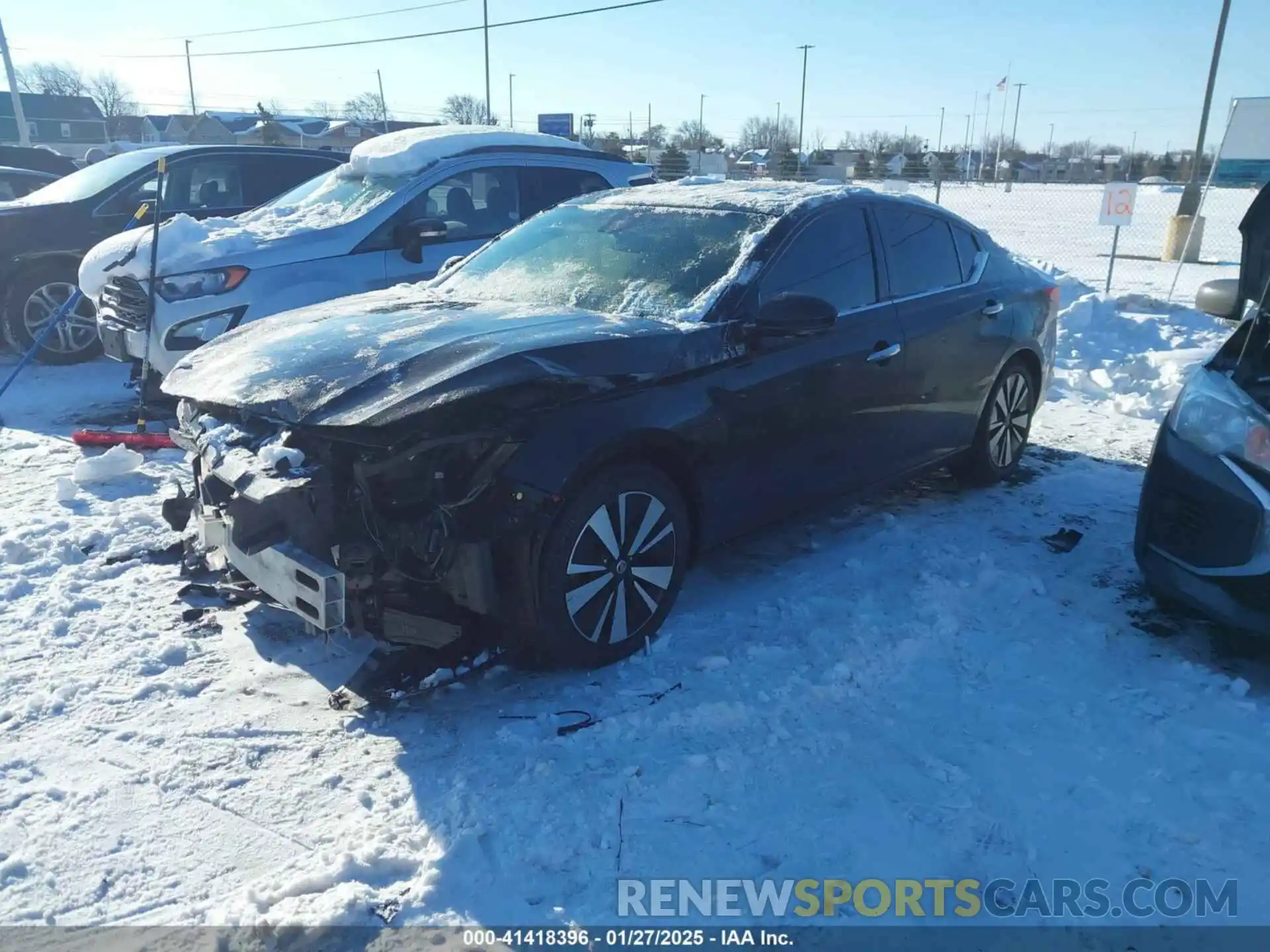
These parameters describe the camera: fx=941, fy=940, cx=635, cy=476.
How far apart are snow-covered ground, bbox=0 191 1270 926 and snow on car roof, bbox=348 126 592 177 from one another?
369cm

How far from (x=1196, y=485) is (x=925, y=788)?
1.78 m

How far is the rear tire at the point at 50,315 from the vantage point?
8312 mm

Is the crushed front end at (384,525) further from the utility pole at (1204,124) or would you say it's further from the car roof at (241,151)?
the utility pole at (1204,124)

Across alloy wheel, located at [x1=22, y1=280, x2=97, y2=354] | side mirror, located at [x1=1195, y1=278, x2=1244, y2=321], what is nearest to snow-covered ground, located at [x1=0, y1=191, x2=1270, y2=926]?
side mirror, located at [x1=1195, y1=278, x2=1244, y2=321]

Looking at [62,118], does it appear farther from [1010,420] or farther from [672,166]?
[1010,420]

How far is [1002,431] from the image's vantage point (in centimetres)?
578

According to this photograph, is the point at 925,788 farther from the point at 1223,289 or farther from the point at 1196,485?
the point at 1223,289

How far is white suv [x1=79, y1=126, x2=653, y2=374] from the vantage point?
251 inches

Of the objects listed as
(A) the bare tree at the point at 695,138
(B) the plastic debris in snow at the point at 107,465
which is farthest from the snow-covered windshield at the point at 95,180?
(A) the bare tree at the point at 695,138

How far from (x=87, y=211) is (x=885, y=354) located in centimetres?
756

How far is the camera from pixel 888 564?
4.54 m

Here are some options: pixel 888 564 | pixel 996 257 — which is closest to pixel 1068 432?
pixel 996 257

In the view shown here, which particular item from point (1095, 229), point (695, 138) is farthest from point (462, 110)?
point (1095, 229)

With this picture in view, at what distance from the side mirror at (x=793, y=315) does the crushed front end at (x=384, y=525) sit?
1246mm
